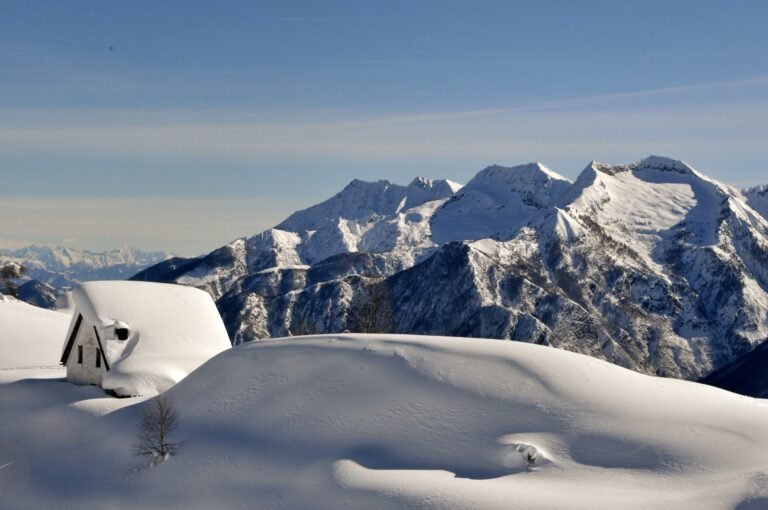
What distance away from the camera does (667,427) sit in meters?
33.8

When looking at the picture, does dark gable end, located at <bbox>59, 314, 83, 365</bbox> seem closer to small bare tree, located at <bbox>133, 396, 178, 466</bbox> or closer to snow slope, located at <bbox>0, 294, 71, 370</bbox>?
small bare tree, located at <bbox>133, 396, 178, 466</bbox>

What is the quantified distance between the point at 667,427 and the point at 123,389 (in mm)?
29874

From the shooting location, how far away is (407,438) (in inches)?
1380

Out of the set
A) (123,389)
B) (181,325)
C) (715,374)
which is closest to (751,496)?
(123,389)

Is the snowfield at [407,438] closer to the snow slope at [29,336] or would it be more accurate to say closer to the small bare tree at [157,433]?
the small bare tree at [157,433]

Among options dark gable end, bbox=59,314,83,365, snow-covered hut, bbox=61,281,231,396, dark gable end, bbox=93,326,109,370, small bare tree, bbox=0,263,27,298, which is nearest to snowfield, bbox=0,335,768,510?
snow-covered hut, bbox=61,281,231,396

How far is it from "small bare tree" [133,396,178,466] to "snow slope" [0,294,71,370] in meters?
31.7

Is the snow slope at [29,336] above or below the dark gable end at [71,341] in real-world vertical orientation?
below

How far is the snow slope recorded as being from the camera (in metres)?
71.6

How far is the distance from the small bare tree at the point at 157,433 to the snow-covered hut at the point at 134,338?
776 cm

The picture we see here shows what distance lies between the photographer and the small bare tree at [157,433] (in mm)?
38031

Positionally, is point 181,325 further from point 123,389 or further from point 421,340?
point 421,340

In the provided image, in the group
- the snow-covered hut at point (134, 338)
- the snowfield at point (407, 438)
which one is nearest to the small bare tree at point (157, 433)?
the snowfield at point (407, 438)

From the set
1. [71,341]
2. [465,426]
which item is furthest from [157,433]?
[71,341]
